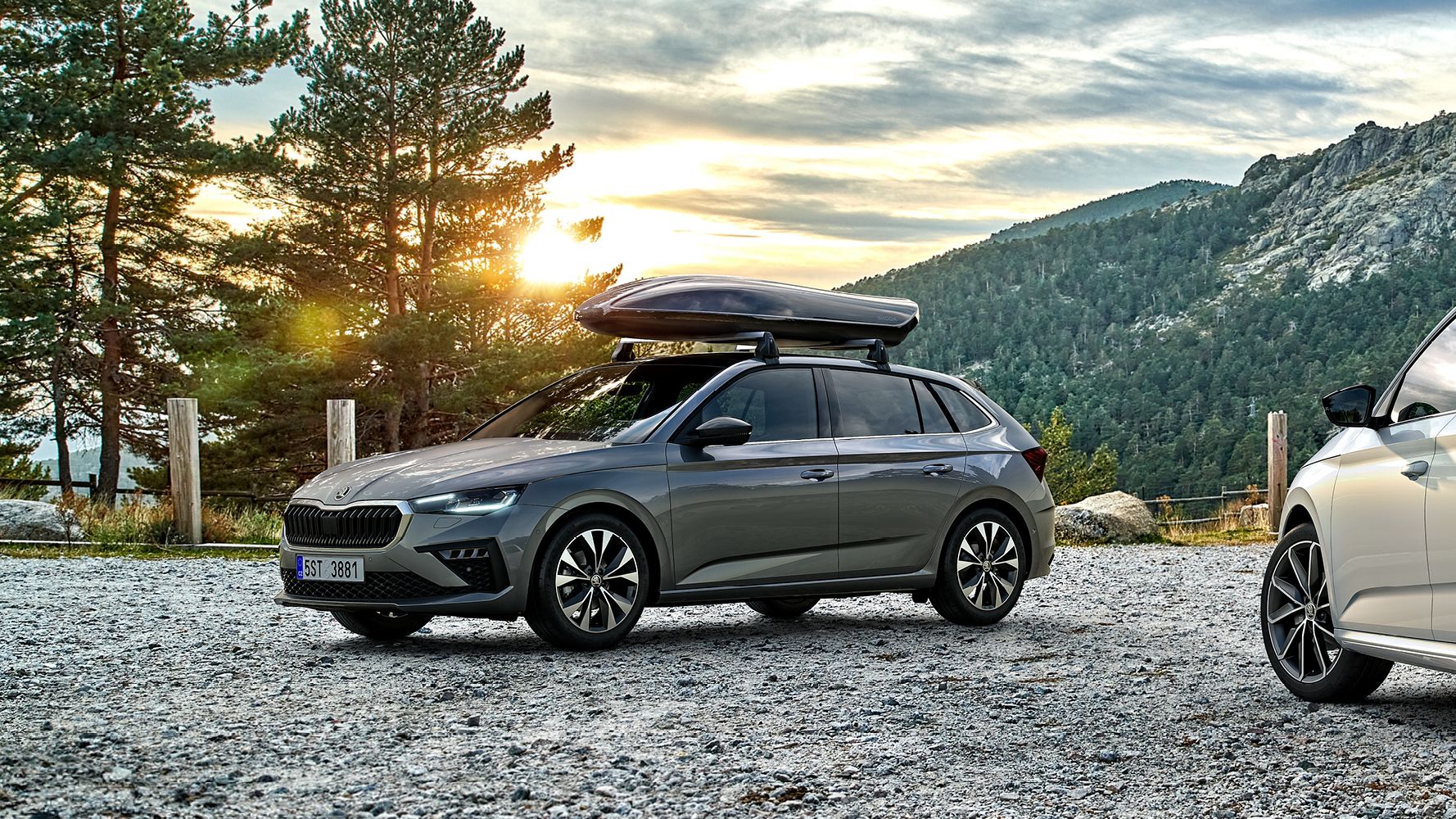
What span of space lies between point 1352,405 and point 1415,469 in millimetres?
663

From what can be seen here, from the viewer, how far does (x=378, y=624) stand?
356 inches

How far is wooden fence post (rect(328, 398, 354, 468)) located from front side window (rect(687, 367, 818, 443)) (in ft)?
29.9

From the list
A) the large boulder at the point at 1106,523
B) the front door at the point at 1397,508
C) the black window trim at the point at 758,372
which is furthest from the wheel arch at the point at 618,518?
the large boulder at the point at 1106,523

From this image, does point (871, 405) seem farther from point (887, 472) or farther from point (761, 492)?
point (761, 492)

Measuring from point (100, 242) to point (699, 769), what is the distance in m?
34.9

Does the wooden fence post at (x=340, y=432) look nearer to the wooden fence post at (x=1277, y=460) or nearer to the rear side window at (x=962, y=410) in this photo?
the rear side window at (x=962, y=410)

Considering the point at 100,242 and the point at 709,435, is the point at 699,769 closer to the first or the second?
the point at 709,435

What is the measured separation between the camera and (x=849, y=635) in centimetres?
955

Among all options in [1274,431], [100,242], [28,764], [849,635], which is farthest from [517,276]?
[28,764]

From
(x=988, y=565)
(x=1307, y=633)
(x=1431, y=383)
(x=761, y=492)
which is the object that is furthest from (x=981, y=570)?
(x=1431, y=383)

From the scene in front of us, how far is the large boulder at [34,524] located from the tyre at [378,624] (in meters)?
9.97

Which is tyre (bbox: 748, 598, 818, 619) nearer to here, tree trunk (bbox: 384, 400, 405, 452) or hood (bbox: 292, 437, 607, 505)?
hood (bbox: 292, 437, 607, 505)

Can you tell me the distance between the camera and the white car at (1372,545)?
18.8ft

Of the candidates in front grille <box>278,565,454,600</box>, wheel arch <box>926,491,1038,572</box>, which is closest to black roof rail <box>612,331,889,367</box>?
wheel arch <box>926,491,1038,572</box>
